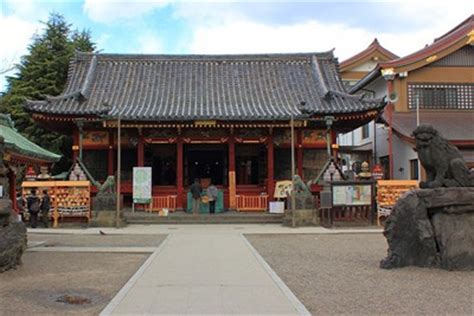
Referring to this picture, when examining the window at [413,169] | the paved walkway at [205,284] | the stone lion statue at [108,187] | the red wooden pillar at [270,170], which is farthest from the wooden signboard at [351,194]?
the stone lion statue at [108,187]

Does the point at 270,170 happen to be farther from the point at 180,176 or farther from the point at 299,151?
the point at 180,176

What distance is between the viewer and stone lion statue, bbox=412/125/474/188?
35.6ft

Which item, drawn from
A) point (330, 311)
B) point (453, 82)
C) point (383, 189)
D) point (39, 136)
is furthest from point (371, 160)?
point (330, 311)

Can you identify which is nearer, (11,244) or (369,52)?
(11,244)

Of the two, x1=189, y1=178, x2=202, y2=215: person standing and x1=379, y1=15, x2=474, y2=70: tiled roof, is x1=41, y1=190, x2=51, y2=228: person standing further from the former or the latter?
x1=379, y1=15, x2=474, y2=70: tiled roof

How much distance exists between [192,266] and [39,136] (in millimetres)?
25900

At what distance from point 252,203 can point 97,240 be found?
9708 millimetres

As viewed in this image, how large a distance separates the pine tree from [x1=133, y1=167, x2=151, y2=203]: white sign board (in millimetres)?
13296

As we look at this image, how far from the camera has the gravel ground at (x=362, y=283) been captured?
7.31 m

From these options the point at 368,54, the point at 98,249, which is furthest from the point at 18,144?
the point at 368,54

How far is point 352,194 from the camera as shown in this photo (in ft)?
68.7

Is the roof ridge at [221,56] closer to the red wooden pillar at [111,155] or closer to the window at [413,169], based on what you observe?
the red wooden pillar at [111,155]

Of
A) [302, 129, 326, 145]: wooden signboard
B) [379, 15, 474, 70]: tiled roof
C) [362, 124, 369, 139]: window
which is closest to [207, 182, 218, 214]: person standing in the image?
[302, 129, 326, 145]: wooden signboard

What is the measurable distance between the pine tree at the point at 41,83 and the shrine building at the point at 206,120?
584cm
